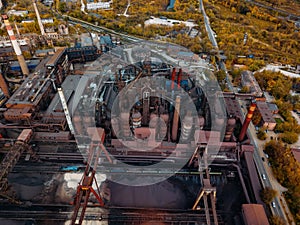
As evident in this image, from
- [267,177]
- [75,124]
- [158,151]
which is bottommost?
[267,177]

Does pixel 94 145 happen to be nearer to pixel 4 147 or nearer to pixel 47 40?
pixel 4 147

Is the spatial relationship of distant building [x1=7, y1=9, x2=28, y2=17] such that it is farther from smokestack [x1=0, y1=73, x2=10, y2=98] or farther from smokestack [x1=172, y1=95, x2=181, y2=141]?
smokestack [x1=172, y1=95, x2=181, y2=141]

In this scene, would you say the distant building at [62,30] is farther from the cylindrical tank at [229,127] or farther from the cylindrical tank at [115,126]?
the cylindrical tank at [229,127]

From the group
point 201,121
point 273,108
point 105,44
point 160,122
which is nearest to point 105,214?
point 160,122

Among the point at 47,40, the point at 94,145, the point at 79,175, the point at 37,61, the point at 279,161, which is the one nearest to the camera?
the point at 94,145

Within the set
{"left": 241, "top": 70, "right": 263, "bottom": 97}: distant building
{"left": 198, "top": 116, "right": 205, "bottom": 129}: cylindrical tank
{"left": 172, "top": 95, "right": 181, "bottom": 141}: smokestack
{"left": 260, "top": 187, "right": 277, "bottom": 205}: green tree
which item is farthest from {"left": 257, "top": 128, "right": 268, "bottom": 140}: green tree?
{"left": 172, "top": 95, "right": 181, "bottom": 141}: smokestack

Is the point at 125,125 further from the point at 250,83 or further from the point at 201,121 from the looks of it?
the point at 250,83

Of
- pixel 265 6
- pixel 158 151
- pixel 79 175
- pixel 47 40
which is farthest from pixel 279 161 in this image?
pixel 265 6
